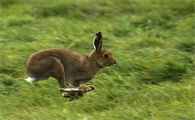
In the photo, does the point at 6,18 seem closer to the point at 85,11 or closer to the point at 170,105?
the point at 85,11

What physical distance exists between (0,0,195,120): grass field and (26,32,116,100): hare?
28 cm

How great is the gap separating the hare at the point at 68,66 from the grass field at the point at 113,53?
280 millimetres

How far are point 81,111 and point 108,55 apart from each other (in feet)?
2.46

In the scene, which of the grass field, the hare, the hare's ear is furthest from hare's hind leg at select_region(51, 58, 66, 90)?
the hare's ear

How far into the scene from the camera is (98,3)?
1130 centimetres

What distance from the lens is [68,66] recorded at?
615 centimetres

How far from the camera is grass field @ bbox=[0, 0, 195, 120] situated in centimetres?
620

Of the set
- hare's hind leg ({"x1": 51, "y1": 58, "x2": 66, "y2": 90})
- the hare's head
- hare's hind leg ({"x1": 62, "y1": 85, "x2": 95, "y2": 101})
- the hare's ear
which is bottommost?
hare's hind leg ({"x1": 62, "y1": 85, "x2": 95, "y2": 101})

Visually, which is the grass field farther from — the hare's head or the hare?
the hare's head

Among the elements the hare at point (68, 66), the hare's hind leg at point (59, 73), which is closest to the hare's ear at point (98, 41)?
the hare at point (68, 66)


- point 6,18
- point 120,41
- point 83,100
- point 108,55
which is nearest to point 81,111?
point 83,100

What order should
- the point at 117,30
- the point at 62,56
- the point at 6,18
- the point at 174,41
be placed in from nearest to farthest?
1. the point at 62,56
2. the point at 174,41
3. the point at 117,30
4. the point at 6,18

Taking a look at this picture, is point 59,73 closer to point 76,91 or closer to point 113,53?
point 76,91

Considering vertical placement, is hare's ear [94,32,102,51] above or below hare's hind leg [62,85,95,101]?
above
